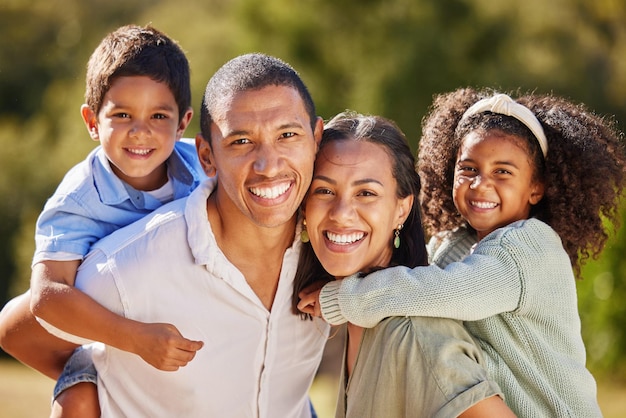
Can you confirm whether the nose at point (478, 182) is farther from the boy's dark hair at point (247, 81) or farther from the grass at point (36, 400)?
the grass at point (36, 400)

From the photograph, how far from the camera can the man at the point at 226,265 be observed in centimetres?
350

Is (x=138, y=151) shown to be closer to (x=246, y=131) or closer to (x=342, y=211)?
(x=246, y=131)

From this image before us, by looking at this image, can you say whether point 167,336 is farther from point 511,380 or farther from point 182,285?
point 511,380

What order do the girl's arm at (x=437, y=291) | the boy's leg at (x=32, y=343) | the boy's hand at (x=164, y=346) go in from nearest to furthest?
the girl's arm at (x=437, y=291) → the boy's hand at (x=164, y=346) → the boy's leg at (x=32, y=343)

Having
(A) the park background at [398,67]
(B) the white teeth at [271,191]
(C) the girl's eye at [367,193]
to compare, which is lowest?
(B) the white teeth at [271,191]

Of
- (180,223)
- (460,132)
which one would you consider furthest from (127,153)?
(460,132)

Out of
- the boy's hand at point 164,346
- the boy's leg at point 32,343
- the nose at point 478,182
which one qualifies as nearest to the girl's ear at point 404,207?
the nose at point 478,182

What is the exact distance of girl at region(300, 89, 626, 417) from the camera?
3.26 m

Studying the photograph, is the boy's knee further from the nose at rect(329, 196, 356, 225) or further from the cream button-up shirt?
the nose at rect(329, 196, 356, 225)

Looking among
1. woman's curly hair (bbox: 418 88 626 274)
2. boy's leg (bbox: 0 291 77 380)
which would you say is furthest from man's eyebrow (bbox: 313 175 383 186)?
boy's leg (bbox: 0 291 77 380)

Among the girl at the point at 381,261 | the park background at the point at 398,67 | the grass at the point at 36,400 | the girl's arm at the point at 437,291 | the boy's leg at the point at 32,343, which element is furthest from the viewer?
the park background at the point at 398,67

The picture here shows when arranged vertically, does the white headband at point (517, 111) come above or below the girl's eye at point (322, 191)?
above

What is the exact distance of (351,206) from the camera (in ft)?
11.2

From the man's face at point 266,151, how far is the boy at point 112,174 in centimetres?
63
